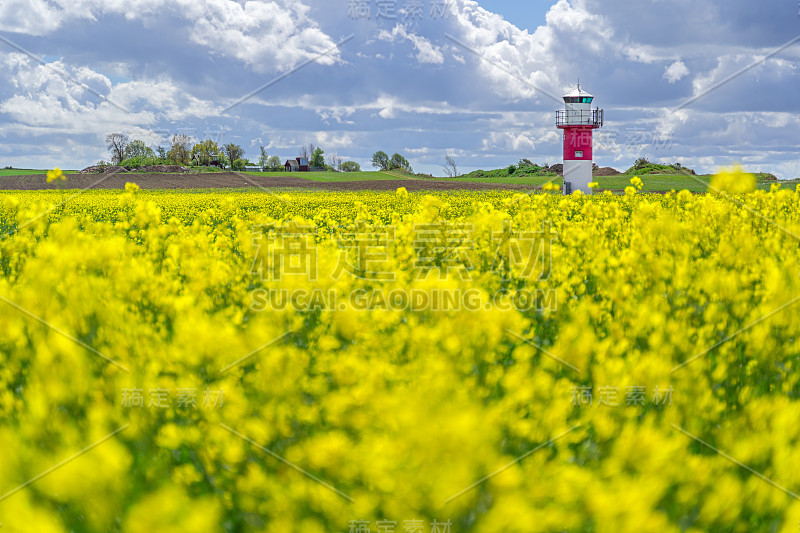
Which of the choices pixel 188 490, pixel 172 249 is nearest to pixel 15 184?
pixel 172 249

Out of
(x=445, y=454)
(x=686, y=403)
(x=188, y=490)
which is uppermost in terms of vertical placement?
(x=445, y=454)

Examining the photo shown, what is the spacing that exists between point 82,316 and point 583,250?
5.26 metres

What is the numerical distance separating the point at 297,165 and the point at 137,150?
25.8 meters

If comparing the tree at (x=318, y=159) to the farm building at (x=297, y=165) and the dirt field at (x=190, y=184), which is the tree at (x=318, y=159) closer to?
the farm building at (x=297, y=165)

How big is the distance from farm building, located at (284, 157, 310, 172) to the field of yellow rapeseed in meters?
92.7

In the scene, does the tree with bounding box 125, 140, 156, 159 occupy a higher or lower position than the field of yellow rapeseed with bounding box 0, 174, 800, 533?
higher

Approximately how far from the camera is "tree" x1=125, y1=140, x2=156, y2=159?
9270cm

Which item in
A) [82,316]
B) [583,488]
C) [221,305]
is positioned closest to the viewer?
[583,488]

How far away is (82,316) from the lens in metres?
3.53

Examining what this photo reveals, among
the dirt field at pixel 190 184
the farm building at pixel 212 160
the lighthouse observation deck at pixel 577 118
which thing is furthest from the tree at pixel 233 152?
the lighthouse observation deck at pixel 577 118

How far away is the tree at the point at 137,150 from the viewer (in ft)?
304

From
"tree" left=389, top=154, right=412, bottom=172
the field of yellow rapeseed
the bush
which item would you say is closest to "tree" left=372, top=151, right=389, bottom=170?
"tree" left=389, top=154, right=412, bottom=172

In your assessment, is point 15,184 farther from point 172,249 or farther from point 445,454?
point 445,454

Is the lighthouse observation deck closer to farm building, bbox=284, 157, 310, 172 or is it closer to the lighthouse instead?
the lighthouse
